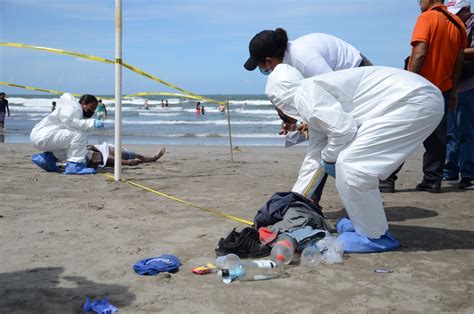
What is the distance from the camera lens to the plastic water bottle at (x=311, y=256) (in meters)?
3.40

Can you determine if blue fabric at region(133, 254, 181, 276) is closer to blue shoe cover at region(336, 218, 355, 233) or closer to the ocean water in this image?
blue shoe cover at region(336, 218, 355, 233)

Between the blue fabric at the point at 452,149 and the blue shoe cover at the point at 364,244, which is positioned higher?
the blue fabric at the point at 452,149

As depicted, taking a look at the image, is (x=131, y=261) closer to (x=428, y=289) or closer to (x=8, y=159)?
(x=428, y=289)

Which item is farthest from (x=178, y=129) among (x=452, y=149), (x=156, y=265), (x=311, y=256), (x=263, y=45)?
(x=156, y=265)

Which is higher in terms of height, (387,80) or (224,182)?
(387,80)

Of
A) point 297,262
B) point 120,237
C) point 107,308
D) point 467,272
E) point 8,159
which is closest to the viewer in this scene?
point 107,308

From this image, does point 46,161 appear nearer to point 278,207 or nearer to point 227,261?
point 278,207

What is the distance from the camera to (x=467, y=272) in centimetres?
323

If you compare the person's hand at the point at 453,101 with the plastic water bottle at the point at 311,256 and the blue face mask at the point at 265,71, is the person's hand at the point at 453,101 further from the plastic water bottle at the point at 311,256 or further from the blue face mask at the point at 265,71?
the plastic water bottle at the point at 311,256

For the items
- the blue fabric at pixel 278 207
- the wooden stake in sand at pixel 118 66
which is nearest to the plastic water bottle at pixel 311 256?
the blue fabric at pixel 278 207

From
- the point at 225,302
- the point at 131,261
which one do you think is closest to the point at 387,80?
the point at 225,302

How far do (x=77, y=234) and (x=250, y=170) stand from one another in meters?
4.55

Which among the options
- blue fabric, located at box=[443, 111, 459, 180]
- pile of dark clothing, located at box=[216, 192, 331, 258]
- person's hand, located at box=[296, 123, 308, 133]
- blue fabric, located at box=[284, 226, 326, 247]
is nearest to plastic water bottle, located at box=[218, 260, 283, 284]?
pile of dark clothing, located at box=[216, 192, 331, 258]

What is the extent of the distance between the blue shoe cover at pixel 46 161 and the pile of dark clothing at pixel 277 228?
481 centimetres
